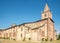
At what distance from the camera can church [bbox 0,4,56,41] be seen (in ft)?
170

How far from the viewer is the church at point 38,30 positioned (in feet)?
170

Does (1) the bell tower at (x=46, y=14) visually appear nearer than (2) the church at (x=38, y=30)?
No

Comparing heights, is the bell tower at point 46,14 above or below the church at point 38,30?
above

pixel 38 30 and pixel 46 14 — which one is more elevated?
pixel 46 14

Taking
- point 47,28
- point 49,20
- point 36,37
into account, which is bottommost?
point 36,37

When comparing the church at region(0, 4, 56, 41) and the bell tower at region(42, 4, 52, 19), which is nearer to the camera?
the church at region(0, 4, 56, 41)

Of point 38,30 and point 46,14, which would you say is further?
point 46,14

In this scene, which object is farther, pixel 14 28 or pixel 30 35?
pixel 14 28

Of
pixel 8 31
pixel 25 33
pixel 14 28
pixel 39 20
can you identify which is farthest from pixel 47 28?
pixel 8 31

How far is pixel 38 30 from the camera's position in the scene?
5247 cm

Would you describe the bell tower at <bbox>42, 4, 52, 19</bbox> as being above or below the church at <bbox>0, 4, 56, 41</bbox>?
above

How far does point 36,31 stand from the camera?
174 ft

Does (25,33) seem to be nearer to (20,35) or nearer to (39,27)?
(20,35)

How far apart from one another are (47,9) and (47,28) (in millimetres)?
11514
